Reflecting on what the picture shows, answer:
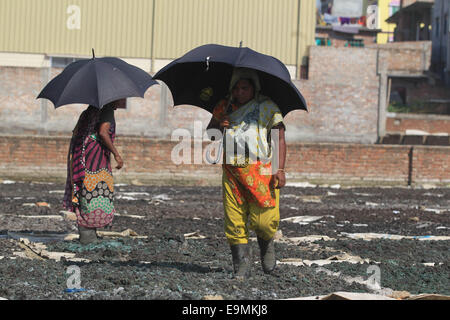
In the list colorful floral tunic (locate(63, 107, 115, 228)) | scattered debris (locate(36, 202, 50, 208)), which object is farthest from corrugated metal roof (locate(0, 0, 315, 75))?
colorful floral tunic (locate(63, 107, 115, 228))

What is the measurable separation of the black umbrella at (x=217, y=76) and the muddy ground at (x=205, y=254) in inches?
61.1

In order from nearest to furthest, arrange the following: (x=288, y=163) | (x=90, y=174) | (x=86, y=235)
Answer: (x=90, y=174), (x=86, y=235), (x=288, y=163)

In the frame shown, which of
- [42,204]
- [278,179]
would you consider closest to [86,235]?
[278,179]

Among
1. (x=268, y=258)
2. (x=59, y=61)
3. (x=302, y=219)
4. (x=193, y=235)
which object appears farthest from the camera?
(x=59, y=61)

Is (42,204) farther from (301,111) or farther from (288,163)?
(301,111)

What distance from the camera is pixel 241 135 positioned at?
6.35 m

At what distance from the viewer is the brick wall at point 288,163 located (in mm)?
18391

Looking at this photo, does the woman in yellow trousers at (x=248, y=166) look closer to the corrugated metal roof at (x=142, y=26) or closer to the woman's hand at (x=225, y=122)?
the woman's hand at (x=225, y=122)

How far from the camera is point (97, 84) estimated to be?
7.96m

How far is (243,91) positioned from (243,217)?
107 cm

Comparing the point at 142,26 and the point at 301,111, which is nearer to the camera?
the point at 301,111

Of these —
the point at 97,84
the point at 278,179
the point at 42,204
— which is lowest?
the point at 42,204

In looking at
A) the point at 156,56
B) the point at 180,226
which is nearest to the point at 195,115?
the point at 156,56

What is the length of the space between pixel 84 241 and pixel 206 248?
1353 millimetres
